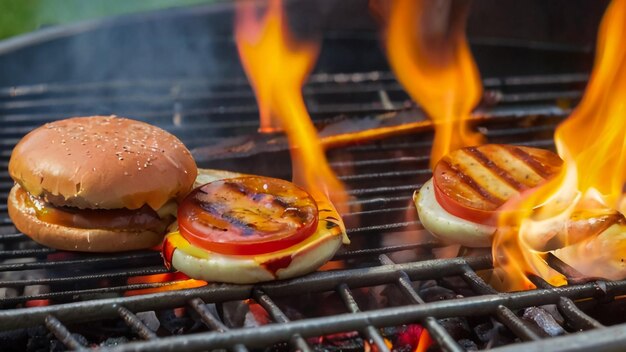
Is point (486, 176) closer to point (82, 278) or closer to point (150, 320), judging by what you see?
point (150, 320)

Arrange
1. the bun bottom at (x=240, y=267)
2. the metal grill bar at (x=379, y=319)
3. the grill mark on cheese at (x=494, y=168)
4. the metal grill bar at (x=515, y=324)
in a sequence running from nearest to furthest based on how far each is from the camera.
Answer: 1. the metal grill bar at (x=379, y=319)
2. the metal grill bar at (x=515, y=324)
3. the bun bottom at (x=240, y=267)
4. the grill mark on cheese at (x=494, y=168)

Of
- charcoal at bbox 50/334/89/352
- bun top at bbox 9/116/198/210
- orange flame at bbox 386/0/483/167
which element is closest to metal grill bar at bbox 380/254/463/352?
bun top at bbox 9/116/198/210

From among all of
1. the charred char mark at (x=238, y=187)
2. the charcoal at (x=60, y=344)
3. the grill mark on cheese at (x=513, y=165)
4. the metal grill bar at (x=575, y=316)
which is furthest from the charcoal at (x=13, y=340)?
the grill mark on cheese at (x=513, y=165)

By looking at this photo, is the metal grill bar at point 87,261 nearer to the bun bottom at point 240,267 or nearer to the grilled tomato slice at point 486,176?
the bun bottom at point 240,267

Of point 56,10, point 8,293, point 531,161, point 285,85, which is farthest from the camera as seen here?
point 56,10

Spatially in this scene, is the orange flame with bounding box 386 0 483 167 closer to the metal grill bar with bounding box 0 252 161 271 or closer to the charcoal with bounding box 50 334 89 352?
the metal grill bar with bounding box 0 252 161 271

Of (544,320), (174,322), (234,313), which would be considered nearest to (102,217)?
(174,322)

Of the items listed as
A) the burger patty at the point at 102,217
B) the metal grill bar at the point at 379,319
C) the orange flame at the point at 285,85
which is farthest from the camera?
the orange flame at the point at 285,85

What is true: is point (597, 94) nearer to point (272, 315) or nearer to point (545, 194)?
point (545, 194)
